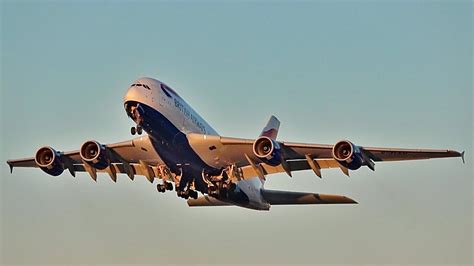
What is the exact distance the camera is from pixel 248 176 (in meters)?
45.4

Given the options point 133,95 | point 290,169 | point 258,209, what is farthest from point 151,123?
point 258,209

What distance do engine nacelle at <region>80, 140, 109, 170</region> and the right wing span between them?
2.12 feet

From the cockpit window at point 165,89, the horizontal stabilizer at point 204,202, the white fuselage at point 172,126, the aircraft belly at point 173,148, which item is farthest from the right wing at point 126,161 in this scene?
the horizontal stabilizer at point 204,202

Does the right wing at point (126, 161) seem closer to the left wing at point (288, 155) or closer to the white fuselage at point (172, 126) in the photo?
the white fuselage at point (172, 126)

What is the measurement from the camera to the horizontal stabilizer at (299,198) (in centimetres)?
4634

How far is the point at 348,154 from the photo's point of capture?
132ft

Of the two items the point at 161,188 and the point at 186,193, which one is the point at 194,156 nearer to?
the point at 186,193

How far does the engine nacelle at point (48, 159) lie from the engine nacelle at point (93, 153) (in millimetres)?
1862

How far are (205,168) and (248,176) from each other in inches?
95.4

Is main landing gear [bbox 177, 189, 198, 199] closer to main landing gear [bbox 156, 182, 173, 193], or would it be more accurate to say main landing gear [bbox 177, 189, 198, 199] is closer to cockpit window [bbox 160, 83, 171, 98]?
main landing gear [bbox 156, 182, 173, 193]

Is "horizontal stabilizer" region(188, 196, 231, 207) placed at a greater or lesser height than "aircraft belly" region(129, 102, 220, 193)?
greater

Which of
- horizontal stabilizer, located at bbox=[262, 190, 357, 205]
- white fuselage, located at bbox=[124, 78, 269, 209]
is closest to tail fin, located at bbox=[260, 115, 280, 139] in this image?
horizontal stabilizer, located at bbox=[262, 190, 357, 205]

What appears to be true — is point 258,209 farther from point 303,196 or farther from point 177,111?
point 177,111

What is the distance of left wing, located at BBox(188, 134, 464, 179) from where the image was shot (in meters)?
40.5
